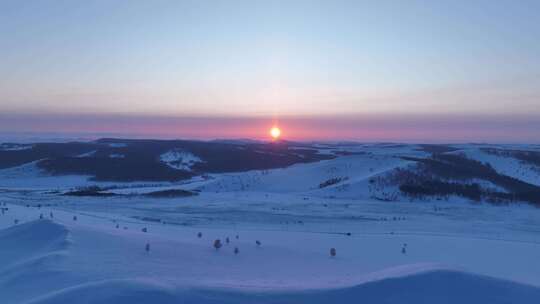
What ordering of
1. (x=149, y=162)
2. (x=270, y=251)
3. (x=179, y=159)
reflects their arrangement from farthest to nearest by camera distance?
(x=179, y=159), (x=149, y=162), (x=270, y=251)

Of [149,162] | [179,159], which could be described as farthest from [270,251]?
Result: [179,159]

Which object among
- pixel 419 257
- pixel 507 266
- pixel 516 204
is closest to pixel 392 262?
pixel 419 257

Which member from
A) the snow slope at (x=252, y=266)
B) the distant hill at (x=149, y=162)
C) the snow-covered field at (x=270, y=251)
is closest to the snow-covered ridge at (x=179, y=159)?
the distant hill at (x=149, y=162)

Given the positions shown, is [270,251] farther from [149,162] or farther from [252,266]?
[149,162]

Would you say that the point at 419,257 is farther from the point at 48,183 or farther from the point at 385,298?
the point at 48,183

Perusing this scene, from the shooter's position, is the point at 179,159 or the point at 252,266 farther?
the point at 179,159

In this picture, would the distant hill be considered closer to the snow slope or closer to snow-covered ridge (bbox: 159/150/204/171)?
snow-covered ridge (bbox: 159/150/204/171)
